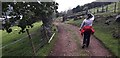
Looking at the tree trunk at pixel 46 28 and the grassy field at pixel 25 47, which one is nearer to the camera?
the grassy field at pixel 25 47

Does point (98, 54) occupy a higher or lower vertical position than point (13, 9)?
lower

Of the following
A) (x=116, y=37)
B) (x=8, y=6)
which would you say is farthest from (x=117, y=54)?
(x=8, y=6)

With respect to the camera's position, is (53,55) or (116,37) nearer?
(53,55)

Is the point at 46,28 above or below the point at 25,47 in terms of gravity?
above

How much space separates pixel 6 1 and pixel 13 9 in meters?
1.88

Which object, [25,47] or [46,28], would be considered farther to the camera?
[46,28]

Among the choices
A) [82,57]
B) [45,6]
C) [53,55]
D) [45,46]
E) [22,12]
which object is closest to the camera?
[82,57]

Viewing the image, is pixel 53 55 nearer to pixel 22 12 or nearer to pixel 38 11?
pixel 22 12

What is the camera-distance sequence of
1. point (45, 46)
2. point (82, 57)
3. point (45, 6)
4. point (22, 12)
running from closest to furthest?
point (82, 57) → point (22, 12) → point (45, 46) → point (45, 6)

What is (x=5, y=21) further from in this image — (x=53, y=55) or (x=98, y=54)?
(x=98, y=54)

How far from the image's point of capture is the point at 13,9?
24328mm

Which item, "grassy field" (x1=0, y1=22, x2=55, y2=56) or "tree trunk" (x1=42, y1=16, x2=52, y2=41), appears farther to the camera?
"tree trunk" (x1=42, y1=16, x2=52, y2=41)

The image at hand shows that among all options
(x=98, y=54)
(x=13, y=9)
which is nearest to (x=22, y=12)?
(x=13, y=9)

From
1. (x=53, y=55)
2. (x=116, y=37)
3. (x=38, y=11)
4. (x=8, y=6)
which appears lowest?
(x=116, y=37)
